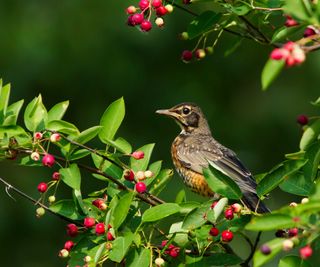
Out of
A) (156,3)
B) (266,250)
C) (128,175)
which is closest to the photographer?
(266,250)

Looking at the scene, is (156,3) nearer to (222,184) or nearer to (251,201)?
(222,184)

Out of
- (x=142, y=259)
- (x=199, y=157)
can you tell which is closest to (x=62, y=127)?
(x=142, y=259)

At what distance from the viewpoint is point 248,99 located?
10.7 meters

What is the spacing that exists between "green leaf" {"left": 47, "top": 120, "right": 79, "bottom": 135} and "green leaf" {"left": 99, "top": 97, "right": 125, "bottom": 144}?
0.31 metres

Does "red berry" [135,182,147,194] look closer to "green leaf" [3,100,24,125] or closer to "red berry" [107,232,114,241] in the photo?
"red berry" [107,232,114,241]

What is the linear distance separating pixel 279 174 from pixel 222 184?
0.28 m

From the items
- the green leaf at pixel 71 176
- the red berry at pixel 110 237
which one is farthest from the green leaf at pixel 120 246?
the green leaf at pixel 71 176

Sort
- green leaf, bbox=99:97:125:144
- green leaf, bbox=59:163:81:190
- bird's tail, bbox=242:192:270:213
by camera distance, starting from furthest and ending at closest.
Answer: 1. bird's tail, bbox=242:192:270:213
2. green leaf, bbox=99:97:125:144
3. green leaf, bbox=59:163:81:190

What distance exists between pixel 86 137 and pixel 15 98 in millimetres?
6155

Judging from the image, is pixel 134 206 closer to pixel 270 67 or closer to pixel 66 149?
pixel 66 149

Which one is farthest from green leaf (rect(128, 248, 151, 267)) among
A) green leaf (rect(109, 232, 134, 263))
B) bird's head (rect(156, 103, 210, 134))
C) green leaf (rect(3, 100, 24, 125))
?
bird's head (rect(156, 103, 210, 134))

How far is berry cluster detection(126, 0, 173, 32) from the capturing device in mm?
4008

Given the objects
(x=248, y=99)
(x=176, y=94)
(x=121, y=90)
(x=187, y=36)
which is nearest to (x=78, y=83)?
(x=121, y=90)

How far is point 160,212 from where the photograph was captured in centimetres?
364
